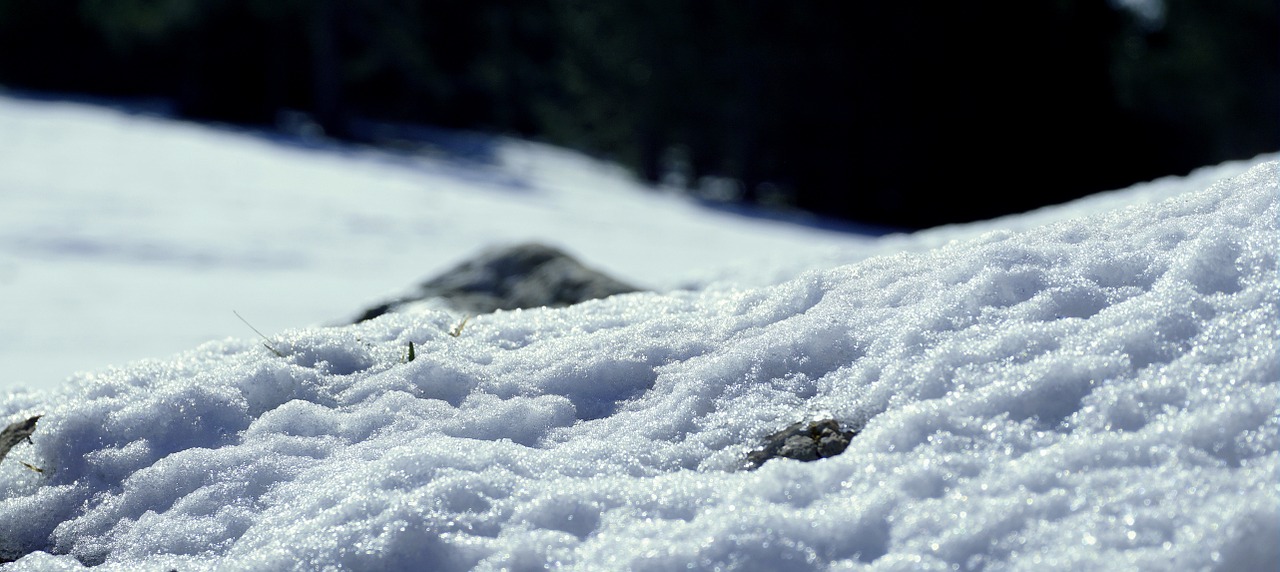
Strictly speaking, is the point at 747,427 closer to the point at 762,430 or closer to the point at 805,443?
the point at 762,430

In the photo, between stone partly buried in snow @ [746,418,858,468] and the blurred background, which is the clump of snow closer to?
stone partly buried in snow @ [746,418,858,468]

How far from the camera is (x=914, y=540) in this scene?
182 cm

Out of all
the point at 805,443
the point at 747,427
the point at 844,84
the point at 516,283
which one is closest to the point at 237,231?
the point at 516,283

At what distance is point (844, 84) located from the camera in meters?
20.2

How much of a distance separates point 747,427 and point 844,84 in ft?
61.1

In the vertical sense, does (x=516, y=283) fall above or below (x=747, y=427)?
above

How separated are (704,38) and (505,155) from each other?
4.34m

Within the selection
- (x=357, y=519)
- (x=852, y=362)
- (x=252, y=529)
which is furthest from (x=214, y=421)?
(x=852, y=362)

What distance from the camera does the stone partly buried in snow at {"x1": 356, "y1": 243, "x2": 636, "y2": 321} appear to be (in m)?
4.52

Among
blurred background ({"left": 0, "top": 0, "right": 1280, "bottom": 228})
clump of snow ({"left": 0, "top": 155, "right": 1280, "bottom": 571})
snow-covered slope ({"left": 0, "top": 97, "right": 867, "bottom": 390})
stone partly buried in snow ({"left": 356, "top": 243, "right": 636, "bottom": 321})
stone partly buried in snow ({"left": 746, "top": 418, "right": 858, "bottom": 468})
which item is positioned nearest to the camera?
clump of snow ({"left": 0, "top": 155, "right": 1280, "bottom": 571})

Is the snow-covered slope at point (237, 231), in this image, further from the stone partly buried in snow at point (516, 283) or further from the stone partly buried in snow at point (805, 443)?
the stone partly buried in snow at point (805, 443)

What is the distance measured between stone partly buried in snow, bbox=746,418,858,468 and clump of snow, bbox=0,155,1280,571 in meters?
0.05

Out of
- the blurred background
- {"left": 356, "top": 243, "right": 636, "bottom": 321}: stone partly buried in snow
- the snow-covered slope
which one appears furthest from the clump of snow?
the blurred background

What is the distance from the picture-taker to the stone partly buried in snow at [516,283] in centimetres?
452
